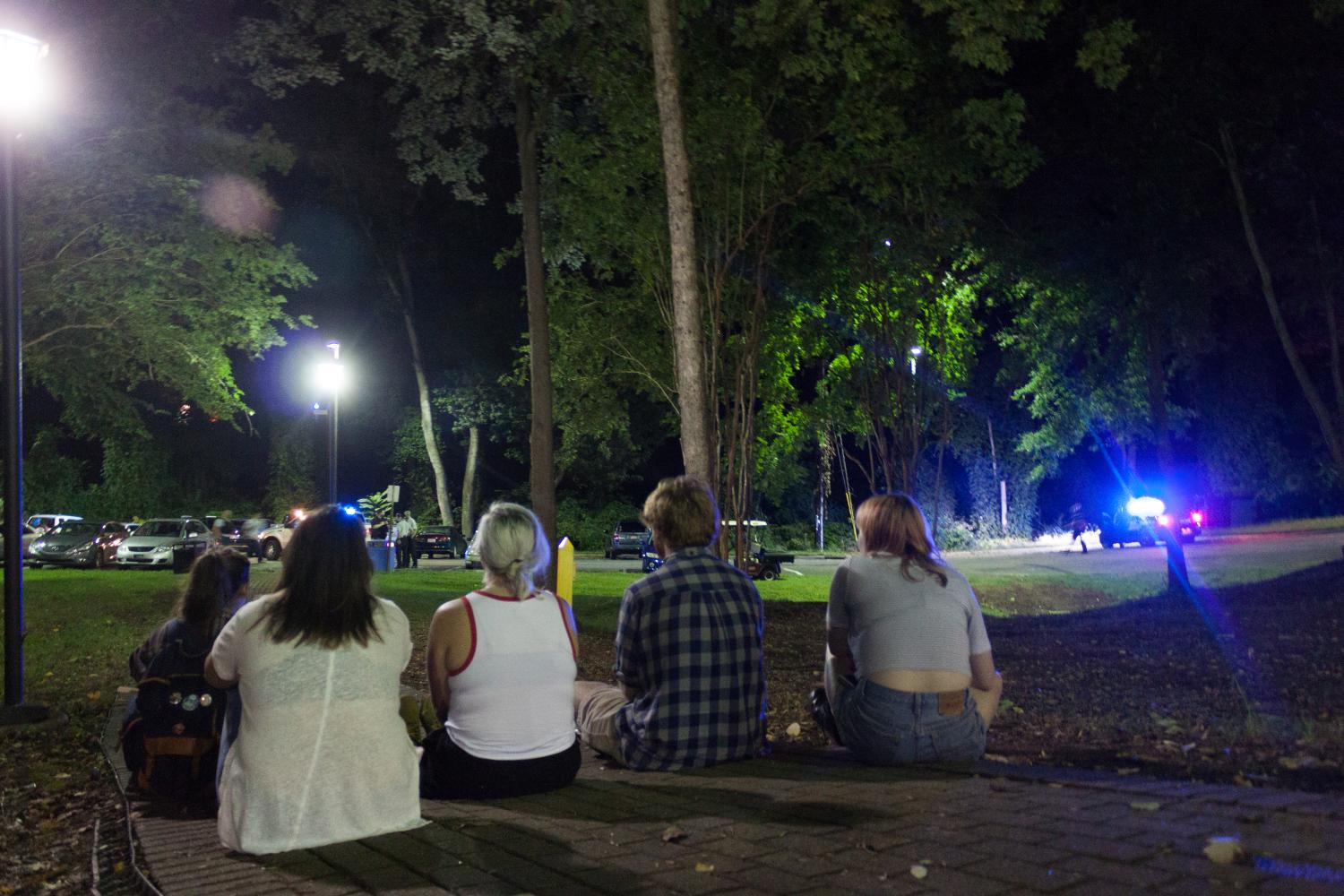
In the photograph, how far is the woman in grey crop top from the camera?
5176mm

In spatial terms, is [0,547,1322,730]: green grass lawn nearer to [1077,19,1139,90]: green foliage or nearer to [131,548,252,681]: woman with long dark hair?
[131,548,252,681]: woman with long dark hair

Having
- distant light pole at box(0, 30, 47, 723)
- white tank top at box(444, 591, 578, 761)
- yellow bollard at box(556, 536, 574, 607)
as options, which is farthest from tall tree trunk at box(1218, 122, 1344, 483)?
white tank top at box(444, 591, 578, 761)

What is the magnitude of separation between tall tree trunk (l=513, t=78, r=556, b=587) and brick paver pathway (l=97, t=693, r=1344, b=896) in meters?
13.2

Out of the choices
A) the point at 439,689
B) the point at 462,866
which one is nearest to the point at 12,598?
the point at 439,689

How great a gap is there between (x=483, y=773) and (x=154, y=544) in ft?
104

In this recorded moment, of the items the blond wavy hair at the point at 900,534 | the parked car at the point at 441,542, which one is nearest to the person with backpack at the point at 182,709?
the blond wavy hair at the point at 900,534

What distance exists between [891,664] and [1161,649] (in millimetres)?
7430

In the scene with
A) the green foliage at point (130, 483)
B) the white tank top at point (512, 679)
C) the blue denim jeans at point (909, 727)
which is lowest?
the blue denim jeans at point (909, 727)

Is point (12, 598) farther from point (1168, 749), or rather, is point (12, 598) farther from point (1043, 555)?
point (1043, 555)

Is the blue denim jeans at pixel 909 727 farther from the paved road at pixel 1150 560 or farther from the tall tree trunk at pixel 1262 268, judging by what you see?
the paved road at pixel 1150 560

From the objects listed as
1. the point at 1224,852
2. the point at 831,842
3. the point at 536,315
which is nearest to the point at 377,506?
the point at 536,315

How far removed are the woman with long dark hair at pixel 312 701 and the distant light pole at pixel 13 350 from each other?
5.30 meters

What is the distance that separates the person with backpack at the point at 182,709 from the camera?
5578 mm

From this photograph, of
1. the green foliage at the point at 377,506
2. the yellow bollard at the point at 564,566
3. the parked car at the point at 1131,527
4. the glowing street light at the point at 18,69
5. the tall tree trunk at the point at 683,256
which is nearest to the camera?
the yellow bollard at the point at 564,566
